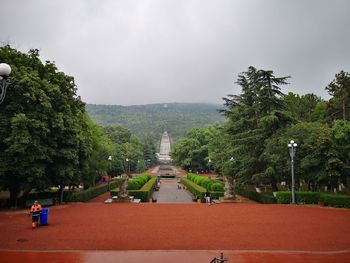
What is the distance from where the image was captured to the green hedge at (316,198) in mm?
22625

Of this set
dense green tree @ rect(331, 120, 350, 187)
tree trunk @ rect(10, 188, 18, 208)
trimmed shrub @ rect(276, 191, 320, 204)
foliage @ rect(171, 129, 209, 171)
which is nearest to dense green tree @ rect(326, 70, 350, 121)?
dense green tree @ rect(331, 120, 350, 187)

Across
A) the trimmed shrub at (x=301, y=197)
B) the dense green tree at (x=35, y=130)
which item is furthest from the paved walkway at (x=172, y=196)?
the dense green tree at (x=35, y=130)

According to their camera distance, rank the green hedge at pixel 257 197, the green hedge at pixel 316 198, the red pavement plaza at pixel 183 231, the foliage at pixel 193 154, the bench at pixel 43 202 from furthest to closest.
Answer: the foliage at pixel 193 154, the green hedge at pixel 257 197, the bench at pixel 43 202, the green hedge at pixel 316 198, the red pavement plaza at pixel 183 231

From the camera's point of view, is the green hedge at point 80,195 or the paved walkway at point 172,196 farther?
the paved walkway at point 172,196

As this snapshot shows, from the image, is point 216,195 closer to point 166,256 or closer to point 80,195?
point 80,195

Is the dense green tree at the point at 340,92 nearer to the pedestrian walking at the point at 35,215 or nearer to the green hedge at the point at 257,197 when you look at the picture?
the green hedge at the point at 257,197

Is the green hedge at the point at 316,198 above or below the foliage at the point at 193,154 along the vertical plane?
below

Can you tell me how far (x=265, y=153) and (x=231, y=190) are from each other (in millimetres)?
4694

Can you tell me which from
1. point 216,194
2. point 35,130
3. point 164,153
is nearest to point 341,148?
point 216,194

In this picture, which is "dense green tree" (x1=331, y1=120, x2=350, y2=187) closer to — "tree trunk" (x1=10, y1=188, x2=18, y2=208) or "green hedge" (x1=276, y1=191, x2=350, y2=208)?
"green hedge" (x1=276, y1=191, x2=350, y2=208)

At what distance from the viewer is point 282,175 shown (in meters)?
28.5

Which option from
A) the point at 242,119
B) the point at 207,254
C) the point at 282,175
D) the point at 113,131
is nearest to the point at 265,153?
the point at 282,175

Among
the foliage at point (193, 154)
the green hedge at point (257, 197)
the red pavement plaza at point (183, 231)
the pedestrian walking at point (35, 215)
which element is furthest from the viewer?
the foliage at point (193, 154)

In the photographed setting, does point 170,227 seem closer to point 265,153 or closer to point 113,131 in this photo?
point 265,153
